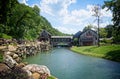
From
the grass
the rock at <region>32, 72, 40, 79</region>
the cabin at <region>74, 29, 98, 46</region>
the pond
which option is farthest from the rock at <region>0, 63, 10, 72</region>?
the cabin at <region>74, 29, 98, 46</region>

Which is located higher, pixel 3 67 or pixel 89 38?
pixel 89 38

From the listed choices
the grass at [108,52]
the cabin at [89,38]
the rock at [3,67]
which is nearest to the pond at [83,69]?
the grass at [108,52]

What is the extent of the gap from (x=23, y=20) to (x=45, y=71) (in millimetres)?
46626

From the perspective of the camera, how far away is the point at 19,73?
21.7 meters

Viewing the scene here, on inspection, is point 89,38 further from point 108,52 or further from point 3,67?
point 3,67

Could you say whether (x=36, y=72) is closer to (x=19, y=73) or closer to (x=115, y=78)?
(x=19, y=73)

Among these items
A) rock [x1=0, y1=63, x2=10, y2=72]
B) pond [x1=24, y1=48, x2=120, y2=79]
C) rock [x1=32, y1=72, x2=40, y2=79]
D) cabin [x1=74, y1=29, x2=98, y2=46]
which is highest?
cabin [x1=74, y1=29, x2=98, y2=46]

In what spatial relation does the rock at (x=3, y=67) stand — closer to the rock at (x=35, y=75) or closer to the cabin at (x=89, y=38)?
the rock at (x=35, y=75)

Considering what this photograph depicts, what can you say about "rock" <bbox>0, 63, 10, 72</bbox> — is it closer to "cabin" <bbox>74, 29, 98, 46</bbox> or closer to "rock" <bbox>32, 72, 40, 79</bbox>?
"rock" <bbox>32, 72, 40, 79</bbox>

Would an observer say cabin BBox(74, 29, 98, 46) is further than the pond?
Yes

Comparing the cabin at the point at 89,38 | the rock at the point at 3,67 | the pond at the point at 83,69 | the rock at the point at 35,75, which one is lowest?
the pond at the point at 83,69

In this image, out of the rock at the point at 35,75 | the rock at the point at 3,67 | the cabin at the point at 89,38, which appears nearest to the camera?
the rock at the point at 3,67

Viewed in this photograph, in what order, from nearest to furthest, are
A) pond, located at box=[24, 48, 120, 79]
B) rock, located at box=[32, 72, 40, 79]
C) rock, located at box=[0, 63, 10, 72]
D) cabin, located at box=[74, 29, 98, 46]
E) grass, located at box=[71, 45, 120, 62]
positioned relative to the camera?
rock, located at box=[0, 63, 10, 72] < rock, located at box=[32, 72, 40, 79] < pond, located at box=[24, 48, 120, 79] < grass, located at box=[71, 45, 120, 62] < cabin, located at box=[74, 29, 98, 46]

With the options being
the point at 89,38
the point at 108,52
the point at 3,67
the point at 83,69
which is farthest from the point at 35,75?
the point at 89,38
